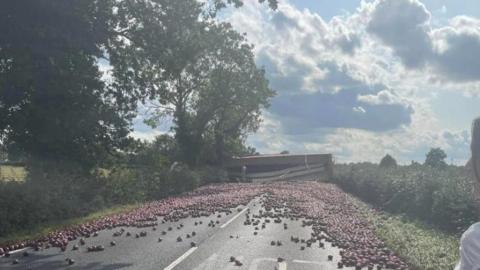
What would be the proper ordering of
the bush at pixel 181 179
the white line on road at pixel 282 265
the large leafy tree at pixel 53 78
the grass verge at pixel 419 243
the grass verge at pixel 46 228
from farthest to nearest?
the bush at pixel 181 179 < the large leafy tree at pixel 53 78 < the grass verge at pixel 46 228 < the grass verge at pixel 419 243 < the white line on road at pixel 282 265

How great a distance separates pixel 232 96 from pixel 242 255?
4943 cm

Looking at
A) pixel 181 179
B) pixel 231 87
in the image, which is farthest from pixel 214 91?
pixel 181 179

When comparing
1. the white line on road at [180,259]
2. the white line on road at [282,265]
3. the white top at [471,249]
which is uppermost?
the white top at [471,249]

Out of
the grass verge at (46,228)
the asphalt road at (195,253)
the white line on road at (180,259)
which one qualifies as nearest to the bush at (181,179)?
the grass verge at (46,228)

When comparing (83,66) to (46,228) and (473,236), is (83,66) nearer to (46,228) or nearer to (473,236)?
(46,228)

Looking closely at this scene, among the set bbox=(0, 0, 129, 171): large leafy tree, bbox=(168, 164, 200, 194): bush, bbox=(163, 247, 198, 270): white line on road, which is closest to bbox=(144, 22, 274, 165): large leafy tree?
bbox=(168, 164, 200, 194): bush

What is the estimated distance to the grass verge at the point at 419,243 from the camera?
1255 centimetres

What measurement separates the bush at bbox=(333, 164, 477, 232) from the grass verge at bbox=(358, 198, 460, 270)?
0.66 meters

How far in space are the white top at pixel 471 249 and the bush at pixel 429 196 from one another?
1020 centimetres

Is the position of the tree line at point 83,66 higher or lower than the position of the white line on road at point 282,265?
higher

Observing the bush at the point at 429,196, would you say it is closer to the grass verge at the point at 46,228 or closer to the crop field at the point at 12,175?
the grass verge at the point at 46,228

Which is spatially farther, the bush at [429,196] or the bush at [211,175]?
the bush at [211,175]

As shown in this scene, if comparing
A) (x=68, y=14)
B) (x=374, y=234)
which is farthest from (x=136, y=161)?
(x=374, y=234)

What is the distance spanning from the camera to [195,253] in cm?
1288
